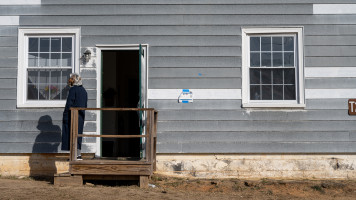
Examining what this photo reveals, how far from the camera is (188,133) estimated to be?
809 centimetres

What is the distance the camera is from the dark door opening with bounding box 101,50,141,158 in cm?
963

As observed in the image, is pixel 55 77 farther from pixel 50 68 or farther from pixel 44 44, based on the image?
pixel 44 44

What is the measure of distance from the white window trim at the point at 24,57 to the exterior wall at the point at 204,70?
0.10 m

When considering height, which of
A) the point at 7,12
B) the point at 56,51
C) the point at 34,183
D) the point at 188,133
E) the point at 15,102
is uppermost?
the point at 7,12

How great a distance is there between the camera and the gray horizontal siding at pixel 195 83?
26.7 feet

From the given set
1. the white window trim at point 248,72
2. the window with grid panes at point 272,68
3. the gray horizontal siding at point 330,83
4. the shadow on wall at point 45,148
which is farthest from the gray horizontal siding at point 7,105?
the gray horizontal siding at point 330,83

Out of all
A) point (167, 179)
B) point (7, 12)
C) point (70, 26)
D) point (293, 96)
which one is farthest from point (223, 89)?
point (7, 12)

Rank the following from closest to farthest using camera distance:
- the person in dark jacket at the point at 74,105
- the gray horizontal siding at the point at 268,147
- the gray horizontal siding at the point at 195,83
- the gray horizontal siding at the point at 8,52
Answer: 1. the person in dark jacket at the point at 74,105
2. the gray horizontal siding at the point at 268,147
3. the gray horizontal siding at the point at 195,83
4. the gray horizontal siding at the point at 8,52

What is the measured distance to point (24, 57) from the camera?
8.27 meters

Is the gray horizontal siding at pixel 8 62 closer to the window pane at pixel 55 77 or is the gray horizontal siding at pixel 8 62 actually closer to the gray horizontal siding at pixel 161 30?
the window pane at pixel 55 77

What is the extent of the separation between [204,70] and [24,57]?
3.40 meters

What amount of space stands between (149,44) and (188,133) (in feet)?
5.95

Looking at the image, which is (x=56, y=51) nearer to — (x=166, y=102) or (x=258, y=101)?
(x=166, y=102)

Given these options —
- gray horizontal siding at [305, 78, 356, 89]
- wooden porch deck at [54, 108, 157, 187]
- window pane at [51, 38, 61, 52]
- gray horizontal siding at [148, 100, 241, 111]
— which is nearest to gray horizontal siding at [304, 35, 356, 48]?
gray horizontal siding at [305, 78, 356, 89]
